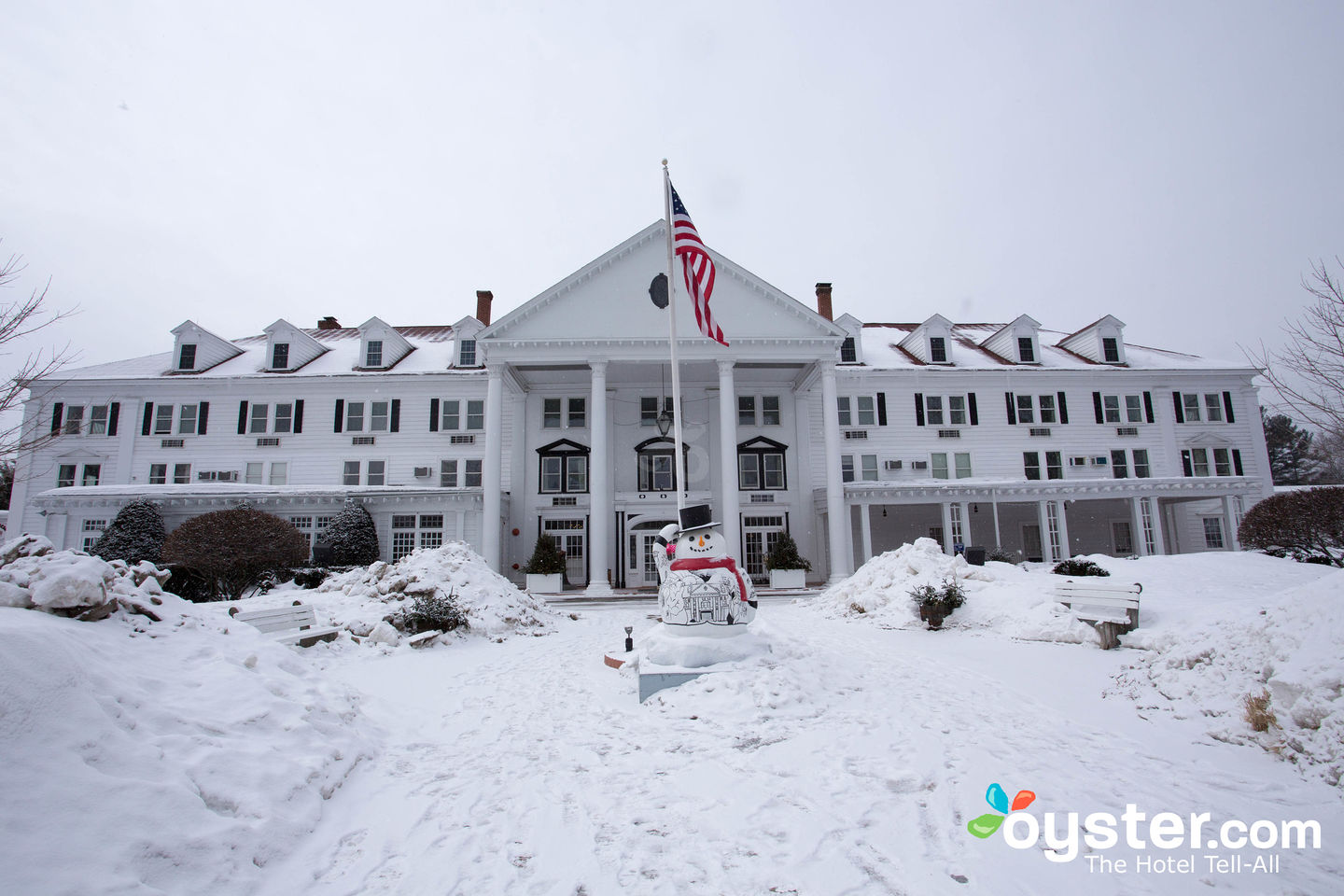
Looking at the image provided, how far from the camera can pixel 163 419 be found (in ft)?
88.6

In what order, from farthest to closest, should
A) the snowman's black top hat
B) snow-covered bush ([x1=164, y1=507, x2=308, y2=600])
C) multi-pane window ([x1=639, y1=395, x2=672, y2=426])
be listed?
multi-pane window ([x1=639, y1=395, x2=672, y2=426]) < snow-covered bush ([x1=164, y1=507, x2=308, y2=600]) < the snowman's black top hat

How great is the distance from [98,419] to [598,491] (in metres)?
21.1

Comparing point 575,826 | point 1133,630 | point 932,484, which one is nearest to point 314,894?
point 575,826

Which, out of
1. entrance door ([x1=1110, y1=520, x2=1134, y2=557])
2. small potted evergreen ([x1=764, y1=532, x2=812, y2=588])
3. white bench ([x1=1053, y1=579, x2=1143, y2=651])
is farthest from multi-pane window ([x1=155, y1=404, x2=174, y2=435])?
entrance door ([x1=1110, y1=520, x2=1134, y2=557])

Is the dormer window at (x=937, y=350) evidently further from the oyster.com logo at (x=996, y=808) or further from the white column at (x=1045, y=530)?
the oyster.com logo at (x=996, y=808)

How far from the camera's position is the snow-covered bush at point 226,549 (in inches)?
651

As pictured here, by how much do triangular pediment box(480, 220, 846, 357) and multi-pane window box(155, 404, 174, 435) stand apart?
47.8 ft

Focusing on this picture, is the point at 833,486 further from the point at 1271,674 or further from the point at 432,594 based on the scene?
the point at 1271,674

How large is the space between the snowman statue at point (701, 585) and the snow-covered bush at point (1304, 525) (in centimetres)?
1451

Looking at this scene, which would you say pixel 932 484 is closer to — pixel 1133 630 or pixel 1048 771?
pixel 1133 630

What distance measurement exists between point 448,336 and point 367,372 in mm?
6415

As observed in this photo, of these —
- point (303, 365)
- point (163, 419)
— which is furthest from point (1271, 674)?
point (163, 419)

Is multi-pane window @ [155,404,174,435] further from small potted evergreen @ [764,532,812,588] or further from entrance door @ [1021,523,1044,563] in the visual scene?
entrance door @ [1021,523,1044,563]

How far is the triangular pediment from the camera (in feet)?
77.6
